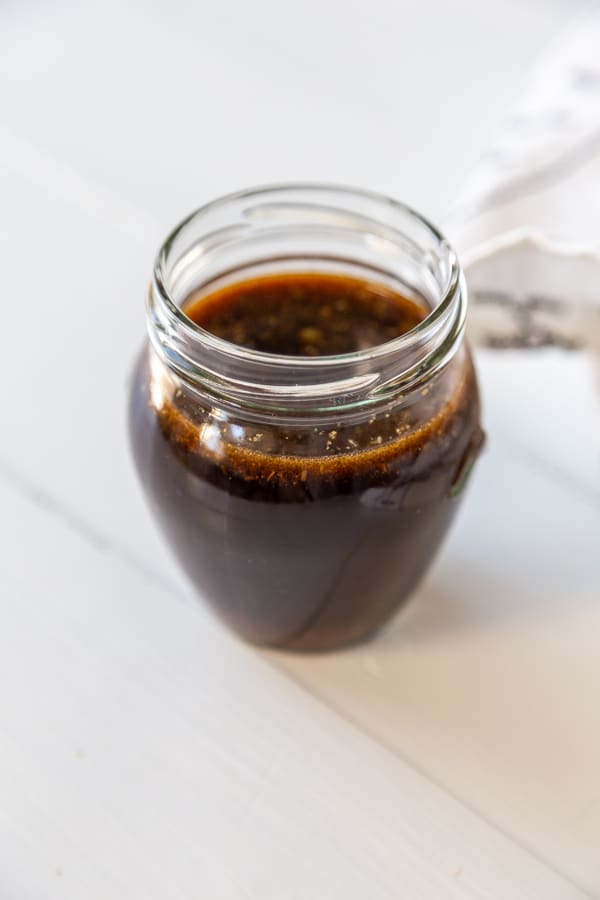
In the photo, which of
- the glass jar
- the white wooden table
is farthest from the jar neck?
the white wooden table

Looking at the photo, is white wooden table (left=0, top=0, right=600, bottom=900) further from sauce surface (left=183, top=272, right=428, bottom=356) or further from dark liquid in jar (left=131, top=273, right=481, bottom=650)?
sauce surface (left=183, top=272, right=428, bottom=356)

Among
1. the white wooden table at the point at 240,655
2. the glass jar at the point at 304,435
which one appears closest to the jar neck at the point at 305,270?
the glass jar at the point at 304,435

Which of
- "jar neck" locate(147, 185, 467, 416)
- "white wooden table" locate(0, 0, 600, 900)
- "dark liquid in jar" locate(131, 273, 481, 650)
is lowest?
"white wooden table" locate(0, 0, 600, 900)

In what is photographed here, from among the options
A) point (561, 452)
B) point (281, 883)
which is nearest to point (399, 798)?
point (281, 883)

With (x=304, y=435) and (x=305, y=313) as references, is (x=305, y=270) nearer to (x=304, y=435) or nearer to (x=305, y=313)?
(x=305, y=313)

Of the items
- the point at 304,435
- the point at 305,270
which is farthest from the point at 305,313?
the point at 304,435

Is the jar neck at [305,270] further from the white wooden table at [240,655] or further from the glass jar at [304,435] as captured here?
the white wooden table at [240,655]

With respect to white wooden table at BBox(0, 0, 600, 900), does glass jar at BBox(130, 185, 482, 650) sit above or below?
above
